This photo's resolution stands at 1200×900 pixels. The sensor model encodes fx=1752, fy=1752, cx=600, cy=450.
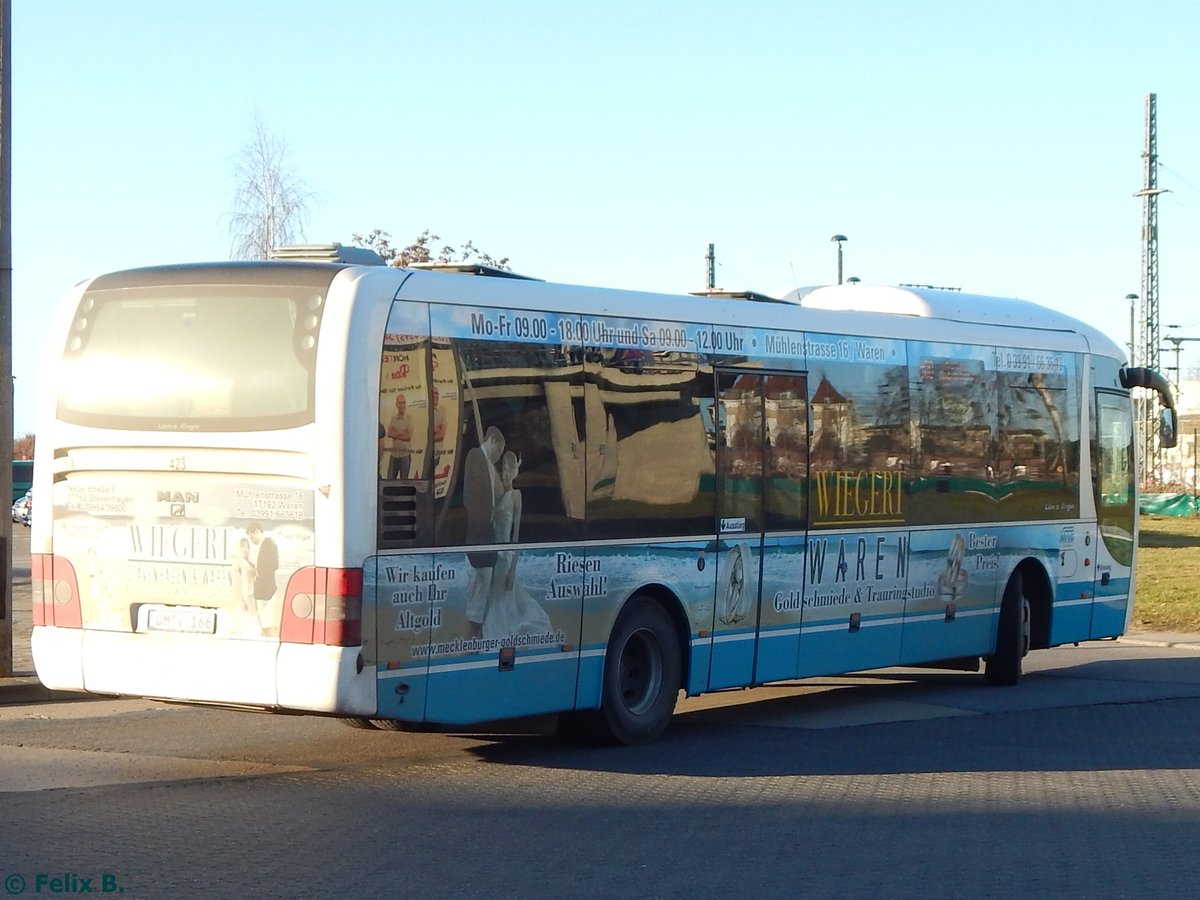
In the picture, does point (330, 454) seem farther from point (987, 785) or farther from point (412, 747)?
point (987, 785)

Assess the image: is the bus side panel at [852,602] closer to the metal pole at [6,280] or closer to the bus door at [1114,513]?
the bus door at [1114,513]

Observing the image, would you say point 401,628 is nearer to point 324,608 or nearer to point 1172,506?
point 324,608

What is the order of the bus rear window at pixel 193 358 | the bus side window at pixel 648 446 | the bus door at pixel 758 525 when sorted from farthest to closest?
the bus door at pixel 758 525, the bus side window at pixel 648 446, the bus rear window at pixel 193 358

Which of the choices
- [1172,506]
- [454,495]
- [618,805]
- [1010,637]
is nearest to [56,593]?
[454,495]

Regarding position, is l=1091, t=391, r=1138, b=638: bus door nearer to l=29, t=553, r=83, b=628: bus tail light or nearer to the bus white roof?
the bus white roof

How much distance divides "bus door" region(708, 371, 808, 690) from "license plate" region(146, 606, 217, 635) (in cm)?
393

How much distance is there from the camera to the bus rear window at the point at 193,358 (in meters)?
9.87

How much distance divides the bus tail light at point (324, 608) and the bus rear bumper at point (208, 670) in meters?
0.06

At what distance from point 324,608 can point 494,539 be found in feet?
4.28

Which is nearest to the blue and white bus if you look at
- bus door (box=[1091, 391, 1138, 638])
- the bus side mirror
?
bus door (box=[1091, 391, 1138, 638])

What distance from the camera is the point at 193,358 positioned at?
1017 cm

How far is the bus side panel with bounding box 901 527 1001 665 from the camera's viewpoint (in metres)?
14.8

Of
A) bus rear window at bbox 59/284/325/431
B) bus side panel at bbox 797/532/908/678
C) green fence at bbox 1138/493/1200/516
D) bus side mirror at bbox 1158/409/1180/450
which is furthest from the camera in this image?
green fence at bbox 1138/493/1200/516

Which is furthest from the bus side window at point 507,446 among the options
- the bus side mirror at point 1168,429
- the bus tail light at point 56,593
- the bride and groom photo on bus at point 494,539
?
the bus side mirror at point 1168,429
